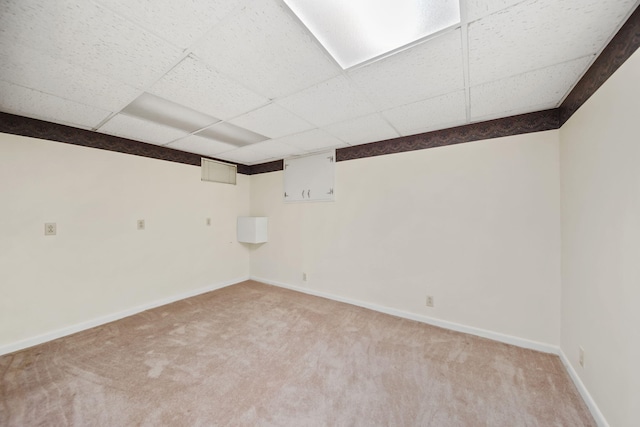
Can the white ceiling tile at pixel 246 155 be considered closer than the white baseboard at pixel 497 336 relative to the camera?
No

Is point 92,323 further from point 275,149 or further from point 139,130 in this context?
point 275,149

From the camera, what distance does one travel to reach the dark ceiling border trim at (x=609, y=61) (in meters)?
1.17

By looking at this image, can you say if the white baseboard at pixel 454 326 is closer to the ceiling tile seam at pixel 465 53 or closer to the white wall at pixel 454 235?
the white wall at pixel 454 235

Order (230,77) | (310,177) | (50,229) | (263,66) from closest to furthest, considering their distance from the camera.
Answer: (263,66), (230,77), (50,229), (310,177)

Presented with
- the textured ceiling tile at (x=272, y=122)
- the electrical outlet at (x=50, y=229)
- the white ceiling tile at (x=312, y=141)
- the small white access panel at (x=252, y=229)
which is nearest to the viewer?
Answer: the textured ceiling tile at (x=272, y=122)

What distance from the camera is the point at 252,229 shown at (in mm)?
4211

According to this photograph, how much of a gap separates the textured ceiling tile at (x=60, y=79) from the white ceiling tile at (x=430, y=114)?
2.30 m

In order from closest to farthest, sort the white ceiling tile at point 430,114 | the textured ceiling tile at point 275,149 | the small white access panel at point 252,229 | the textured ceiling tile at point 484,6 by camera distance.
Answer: the textured ceiling tile at point 484,6, the white ceiling tile at point 430,114, the textured ceiling tile at point 275,149, the small white access panel at point 252,229

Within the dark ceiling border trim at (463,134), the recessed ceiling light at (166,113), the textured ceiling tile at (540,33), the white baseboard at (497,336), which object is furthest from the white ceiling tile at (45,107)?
the white baseboard at (497,336)

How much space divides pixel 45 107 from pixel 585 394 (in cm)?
488

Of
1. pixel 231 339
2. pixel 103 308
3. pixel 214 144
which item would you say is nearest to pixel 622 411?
pixel 231 339

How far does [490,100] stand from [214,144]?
10.5 feet

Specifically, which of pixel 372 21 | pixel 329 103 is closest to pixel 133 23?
pixel 372 21

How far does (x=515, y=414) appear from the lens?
1.52m
